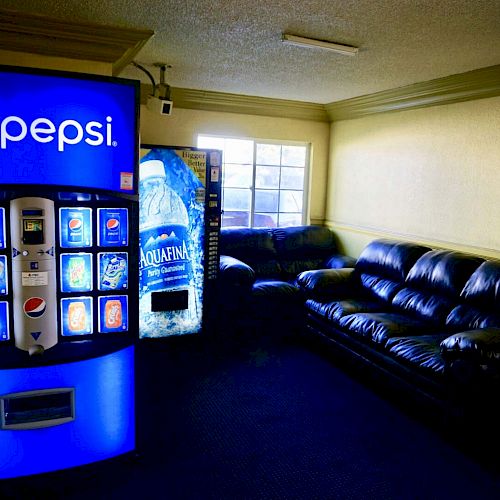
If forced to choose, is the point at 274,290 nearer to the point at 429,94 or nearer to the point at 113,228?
the point at 429,94

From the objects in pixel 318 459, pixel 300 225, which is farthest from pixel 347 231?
pixel 318 459

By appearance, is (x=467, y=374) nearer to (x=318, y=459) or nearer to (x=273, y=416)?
(x=318, y=459)

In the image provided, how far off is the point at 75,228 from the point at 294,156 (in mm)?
3884

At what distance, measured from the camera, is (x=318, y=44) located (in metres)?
3.00

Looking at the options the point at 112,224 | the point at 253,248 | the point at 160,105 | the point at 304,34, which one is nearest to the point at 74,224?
the point at 112,224

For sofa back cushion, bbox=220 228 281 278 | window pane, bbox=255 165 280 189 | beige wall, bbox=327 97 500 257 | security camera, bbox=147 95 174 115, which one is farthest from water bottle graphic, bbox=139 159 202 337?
beige wall, bbox=327 97 500 257

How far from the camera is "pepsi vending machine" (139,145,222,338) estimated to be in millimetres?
3963

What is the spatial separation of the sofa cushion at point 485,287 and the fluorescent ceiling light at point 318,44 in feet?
5.71

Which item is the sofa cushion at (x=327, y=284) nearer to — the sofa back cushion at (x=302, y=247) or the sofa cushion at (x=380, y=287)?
the sofa cushion at (x=380, y=287)

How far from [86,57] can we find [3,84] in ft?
3.53

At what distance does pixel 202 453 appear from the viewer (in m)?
2.62

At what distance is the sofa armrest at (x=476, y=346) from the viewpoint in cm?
254

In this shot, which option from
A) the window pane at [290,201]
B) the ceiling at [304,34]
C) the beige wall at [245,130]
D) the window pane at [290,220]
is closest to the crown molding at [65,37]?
the ceiling at [304,34]

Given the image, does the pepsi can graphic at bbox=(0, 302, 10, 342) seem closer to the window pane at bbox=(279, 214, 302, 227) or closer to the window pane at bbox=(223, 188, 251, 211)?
the window pane at bbox=(223, 188, 251, 211)
